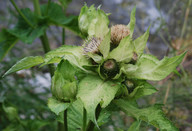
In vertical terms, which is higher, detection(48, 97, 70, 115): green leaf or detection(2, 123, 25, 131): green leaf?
detection(48, 97, 70, 115): green leaf

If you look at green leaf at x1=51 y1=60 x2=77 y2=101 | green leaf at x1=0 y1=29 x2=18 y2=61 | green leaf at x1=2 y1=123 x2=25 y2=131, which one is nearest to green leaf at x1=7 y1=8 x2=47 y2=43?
green leaf at x1=0 y1=29 x2=18 y2=61

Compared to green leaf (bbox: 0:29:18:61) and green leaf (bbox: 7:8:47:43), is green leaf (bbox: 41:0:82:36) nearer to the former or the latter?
green leaf (bbox: 7:8:47:43)

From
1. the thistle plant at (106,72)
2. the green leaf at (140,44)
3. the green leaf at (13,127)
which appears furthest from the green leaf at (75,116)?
the green leaf at (13,127)

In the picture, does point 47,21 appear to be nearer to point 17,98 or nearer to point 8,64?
point 8,64

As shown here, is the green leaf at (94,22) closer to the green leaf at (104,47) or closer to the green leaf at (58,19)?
the green leaf at (104,47)

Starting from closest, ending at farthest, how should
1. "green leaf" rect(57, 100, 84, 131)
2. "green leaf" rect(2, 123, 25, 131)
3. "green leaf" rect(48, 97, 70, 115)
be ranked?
1. "green leaf" rect(48, 97, 70, 115)
2. "green leaf" rect(57, 100, 84, 131)
3. "green leaf" rect(2, 123, 25, 131)

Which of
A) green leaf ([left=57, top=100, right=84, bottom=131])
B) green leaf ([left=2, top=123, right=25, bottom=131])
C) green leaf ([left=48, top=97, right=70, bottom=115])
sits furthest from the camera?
green leaf ([left=2, top=123, right=25, bottom=131])

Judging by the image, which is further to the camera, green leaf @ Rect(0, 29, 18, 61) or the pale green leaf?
green leaf @ Rect(0, 29, 18, 61)

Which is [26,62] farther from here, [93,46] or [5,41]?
[5,41]
